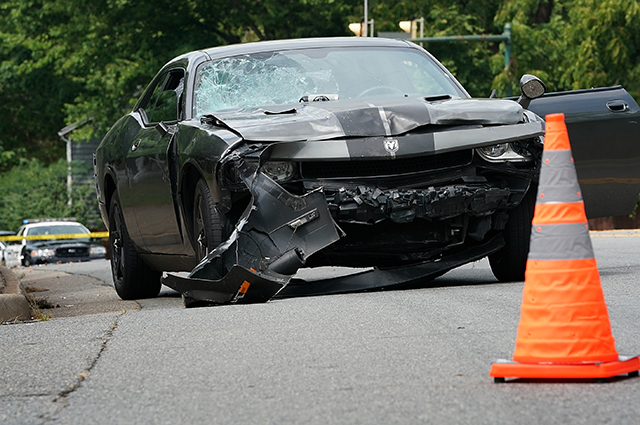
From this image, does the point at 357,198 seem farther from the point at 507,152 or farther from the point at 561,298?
the point at 561,298

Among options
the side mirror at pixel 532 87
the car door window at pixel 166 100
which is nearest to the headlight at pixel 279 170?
the car door window at pixel 166 100

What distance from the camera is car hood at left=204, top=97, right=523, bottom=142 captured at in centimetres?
712

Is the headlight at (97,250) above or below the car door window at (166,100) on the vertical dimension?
below

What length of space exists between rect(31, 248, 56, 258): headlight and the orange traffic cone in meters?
25.7

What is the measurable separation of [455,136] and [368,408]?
135 inches

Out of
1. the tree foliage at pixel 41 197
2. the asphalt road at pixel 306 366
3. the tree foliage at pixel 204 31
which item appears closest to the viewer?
the asphalt road at pixel 306 366

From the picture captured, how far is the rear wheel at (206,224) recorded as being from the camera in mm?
7277

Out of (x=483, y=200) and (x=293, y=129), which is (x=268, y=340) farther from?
(x=483, y=200)

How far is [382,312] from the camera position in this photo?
656 cm

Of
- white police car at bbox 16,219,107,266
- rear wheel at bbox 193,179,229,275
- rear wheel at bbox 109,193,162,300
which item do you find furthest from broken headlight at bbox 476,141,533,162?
white police car at bbox 16,219,107,266

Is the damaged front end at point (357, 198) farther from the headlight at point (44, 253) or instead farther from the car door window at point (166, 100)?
the headlight at point (44, 253)

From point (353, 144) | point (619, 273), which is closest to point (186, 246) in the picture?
point (353, 144)

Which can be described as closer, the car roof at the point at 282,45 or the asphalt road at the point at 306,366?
the asphalt road at the point at 306,366

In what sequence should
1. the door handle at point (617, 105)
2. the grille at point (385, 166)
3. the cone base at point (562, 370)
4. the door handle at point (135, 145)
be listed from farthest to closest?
the door handle at point (135, 145) < the door handle at point (617, 105) < the grille at point (385, 166) < the cone base at point (562, 370)
